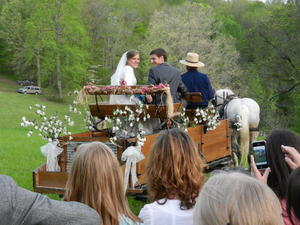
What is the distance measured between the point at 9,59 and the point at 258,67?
40.3 meters

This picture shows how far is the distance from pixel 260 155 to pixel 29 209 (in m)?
2.31

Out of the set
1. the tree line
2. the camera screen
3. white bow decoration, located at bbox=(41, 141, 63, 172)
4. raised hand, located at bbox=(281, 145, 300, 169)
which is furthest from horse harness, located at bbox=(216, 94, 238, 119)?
the tree line

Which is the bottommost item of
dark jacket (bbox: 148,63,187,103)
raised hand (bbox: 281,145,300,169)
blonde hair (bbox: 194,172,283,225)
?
raised hand (bbox: 281,145,300,169)

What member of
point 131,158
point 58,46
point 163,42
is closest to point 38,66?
point 58,46

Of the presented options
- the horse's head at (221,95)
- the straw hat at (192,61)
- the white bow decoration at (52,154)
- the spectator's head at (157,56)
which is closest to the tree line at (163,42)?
the horse's head at (221,95)

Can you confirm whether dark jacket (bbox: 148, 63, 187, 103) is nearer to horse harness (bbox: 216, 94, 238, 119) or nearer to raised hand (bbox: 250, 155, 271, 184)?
horse harness (bbox: 216, 94, 238, 119)

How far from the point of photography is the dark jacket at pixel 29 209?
69.2 inches

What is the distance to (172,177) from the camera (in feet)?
11.1

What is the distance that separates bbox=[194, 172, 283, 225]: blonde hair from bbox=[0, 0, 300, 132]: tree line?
22.9 m

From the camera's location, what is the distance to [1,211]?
1737 millimetres

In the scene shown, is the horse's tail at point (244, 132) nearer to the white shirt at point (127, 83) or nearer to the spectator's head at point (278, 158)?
the white shirt at point (127, 83)

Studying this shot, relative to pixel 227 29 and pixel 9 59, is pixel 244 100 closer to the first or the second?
pixel 227 29

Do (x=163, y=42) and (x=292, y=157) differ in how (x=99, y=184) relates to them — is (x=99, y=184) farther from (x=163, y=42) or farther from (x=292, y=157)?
(x=163, y=42)

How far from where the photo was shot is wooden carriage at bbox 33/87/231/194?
19.5 feet
